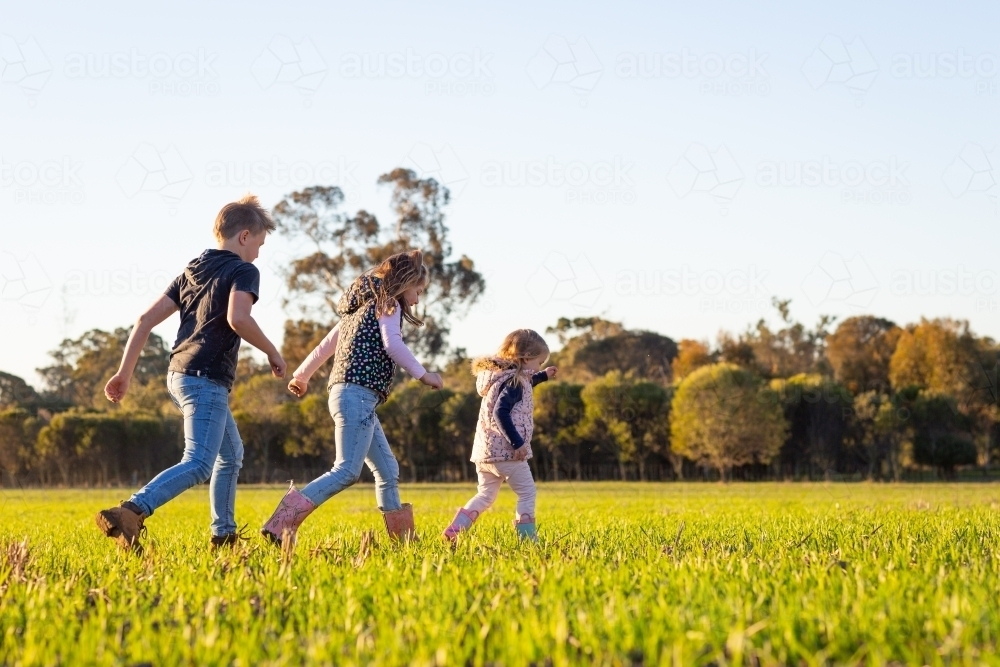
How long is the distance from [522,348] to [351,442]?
55.5 inches

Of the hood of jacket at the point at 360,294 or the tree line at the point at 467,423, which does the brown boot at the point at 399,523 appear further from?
the tree line at the point at 467,423

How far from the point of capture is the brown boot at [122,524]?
5082 millimetres

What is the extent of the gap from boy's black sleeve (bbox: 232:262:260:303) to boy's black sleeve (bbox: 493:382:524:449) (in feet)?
5.66

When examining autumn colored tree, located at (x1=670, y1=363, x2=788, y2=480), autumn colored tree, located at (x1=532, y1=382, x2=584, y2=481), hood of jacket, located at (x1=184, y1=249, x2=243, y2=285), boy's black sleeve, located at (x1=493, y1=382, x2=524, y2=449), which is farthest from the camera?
autumn colored tree, located at (x1=532, y1=382, x2=584, y2=481)

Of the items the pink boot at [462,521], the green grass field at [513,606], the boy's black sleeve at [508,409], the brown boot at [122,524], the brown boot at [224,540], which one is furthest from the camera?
the boy's black sleeve at [508,409]

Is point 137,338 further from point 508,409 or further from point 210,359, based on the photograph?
point 508,409

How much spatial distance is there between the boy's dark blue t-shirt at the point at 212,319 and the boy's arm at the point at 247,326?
53mm

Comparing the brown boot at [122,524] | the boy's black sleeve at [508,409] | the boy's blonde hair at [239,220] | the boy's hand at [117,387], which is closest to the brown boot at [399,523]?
the boy's black sleeve at [508,409]

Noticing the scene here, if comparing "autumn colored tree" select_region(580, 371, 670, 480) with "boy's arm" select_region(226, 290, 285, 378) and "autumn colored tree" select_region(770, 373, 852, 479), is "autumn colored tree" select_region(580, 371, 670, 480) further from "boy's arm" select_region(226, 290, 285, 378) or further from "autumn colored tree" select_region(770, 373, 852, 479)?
"boy's arm" select_region(226, 290, 285, 378)

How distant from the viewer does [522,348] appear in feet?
22.0

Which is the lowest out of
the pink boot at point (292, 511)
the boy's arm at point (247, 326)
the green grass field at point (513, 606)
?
the green grass field at point (513, 606)

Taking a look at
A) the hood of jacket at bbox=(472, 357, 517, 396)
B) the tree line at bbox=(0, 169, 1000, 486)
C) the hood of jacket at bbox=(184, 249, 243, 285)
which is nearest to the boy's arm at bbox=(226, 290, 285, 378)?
the hood of jacket at bbox=(184, 249, 243, 285)

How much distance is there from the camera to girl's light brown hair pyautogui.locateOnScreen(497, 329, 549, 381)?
670 cm

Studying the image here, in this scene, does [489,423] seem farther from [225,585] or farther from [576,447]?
[576,447]
